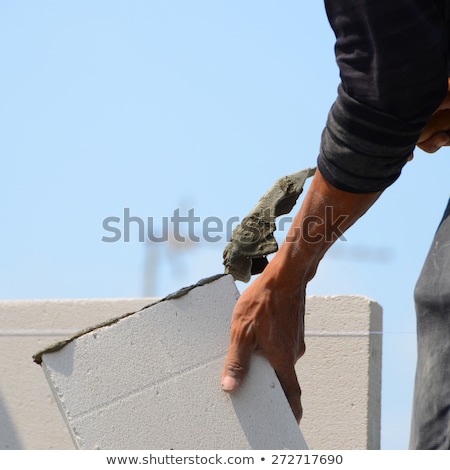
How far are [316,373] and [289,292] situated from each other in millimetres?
1677

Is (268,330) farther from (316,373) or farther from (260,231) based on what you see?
(316,373)

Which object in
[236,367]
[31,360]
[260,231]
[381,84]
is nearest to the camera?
[381,84]

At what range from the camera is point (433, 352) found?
1.81 meters

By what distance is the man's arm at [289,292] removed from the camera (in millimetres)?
1917

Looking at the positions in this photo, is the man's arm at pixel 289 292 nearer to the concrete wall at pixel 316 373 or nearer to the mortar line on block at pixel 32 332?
the concrete wall at pixel 316 373

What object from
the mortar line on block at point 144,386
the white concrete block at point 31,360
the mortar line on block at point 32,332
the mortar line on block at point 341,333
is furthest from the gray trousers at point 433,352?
the mortar line on block at point 32,332

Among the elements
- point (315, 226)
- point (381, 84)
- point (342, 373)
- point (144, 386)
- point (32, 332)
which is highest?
point (381, 84)

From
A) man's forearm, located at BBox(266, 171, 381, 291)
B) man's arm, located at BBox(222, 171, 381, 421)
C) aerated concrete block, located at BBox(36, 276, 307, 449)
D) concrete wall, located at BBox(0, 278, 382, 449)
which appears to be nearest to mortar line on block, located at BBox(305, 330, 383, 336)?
concrete wall, located at BBox(0, 278, 382, 449)

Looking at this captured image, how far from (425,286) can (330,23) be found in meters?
0.56

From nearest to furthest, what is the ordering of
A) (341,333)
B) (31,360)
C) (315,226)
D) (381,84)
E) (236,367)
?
(381,84) → (315,226) → (236,367) → (341,333) → (31,360)

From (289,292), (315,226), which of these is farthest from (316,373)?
(315,226)

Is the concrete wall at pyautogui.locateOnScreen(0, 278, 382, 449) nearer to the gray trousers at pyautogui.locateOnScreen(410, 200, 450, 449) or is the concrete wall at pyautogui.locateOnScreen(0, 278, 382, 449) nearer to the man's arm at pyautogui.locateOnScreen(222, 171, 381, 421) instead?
the man's arm at pyautogui.locateOnScreen(222, 171, 381, 421)

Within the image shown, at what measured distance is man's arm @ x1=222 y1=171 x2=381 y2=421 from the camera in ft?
6.29

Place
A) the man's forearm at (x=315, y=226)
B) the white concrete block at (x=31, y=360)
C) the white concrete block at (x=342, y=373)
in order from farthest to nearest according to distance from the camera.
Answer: the white concrete block at (x=31, y=360), the white concrete block at (x=342, y=373), the man's forearm at (x=315, y=226)
